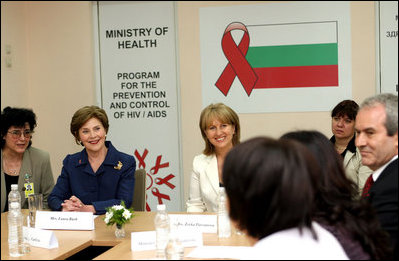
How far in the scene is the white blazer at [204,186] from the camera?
3710 millimetres

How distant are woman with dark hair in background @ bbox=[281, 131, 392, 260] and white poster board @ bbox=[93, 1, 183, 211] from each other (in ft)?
12.2

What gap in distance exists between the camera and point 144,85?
5770 mm

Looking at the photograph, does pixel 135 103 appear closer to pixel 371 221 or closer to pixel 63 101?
pixel 63 101

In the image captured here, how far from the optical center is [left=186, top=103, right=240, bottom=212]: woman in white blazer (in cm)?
373

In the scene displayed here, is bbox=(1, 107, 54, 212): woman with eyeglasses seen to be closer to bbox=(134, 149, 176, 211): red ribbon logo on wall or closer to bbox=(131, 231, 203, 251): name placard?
bbox=(131, 231, 203, 251): name placard

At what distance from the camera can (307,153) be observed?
1713mm

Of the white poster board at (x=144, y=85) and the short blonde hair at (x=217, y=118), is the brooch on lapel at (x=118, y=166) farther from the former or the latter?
the white poster board at (x=144, y=85)

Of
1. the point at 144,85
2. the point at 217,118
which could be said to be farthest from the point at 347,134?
the point at 144,85

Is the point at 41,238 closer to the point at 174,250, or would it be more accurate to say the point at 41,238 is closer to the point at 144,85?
the point at 174,250

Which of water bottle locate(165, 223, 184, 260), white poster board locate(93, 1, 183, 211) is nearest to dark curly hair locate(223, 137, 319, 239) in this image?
water bottle locate(165, 223, 184, 260)

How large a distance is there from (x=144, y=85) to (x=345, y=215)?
4.09 meters

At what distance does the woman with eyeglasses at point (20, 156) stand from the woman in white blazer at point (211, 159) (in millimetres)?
1264

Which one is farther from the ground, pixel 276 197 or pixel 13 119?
pixel 13 119

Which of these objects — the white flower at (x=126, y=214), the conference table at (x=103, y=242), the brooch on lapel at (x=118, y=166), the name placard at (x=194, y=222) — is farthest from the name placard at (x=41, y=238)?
the brooch on lapel at (x=118, y=166)
